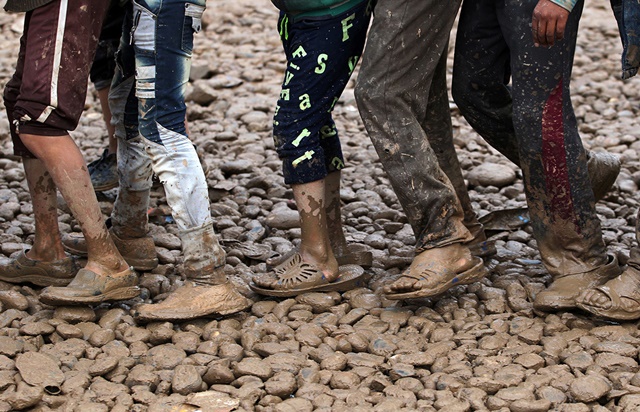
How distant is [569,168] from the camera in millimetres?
3680

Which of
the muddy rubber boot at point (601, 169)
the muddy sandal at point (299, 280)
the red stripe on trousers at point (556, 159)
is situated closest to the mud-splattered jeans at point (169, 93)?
the muddy sandal at point (299, 280)

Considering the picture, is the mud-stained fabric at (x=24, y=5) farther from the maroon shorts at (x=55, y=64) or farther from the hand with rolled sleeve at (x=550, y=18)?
the hand with rolled sleeve at (x=550, y=18)

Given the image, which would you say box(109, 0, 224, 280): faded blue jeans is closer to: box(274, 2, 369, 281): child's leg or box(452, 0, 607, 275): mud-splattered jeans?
box(274, 2, 369, 281): child's leg

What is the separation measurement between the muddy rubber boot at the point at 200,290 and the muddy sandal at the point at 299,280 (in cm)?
19

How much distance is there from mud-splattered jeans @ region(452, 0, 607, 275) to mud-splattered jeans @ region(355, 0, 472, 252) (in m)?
0.25

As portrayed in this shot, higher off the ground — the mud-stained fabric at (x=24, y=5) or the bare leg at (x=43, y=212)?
the mud-stained fabric at (x=24, y=5)

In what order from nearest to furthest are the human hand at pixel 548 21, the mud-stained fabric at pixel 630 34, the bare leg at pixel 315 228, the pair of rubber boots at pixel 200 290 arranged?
the human hand at pixel 548 21, the mud-stained fabric at pixel 630 34, the pair of rubber boots at pixel 200 290, the bare leg at pixel 315 228

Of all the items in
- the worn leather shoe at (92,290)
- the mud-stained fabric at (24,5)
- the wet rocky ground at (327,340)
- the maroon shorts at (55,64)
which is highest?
the mud-stained fabric at (24,5)

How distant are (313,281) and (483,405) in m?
1.06

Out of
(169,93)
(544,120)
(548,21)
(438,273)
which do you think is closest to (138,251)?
(169,93)

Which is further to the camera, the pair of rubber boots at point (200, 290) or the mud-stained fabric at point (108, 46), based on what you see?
the mud-stained fabric at point (108, 46)

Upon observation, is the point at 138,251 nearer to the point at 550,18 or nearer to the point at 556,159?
the point at 556,159

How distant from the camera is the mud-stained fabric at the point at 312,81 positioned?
3789mm

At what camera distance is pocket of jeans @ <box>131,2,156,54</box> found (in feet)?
11.7
